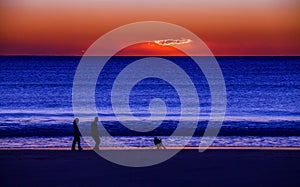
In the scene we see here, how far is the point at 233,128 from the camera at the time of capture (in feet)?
108

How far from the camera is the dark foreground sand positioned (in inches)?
590

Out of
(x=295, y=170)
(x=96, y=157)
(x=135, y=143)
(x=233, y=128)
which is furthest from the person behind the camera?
(x=233, y=128)

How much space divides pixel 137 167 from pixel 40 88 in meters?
68.8

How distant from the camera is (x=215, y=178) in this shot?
51.0ft

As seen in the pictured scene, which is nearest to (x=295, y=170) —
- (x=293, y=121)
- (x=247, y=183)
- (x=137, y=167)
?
(x=247, y=183)

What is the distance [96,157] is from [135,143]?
660cm

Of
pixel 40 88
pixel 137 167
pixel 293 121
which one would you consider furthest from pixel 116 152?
pixel 40 88

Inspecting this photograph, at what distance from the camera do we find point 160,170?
55.2 feet

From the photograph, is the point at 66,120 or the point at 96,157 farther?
the point at 66,120

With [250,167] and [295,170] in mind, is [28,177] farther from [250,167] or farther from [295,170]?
[295,170]

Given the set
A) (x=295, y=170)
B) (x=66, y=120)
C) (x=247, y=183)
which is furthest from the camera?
(x=66, y=120)

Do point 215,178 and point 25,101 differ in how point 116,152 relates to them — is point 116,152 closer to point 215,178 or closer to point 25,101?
point 215,178

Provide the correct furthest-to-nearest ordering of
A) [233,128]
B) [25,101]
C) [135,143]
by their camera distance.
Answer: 1. [25,101]
2. [233,128]
3. [135,143]

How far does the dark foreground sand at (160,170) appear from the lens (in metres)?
15.0
